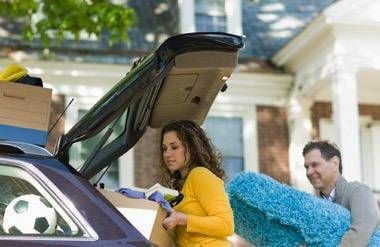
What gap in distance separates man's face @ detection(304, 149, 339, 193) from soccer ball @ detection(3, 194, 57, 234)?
5.98 feet

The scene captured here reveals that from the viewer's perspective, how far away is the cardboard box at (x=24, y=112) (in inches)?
142

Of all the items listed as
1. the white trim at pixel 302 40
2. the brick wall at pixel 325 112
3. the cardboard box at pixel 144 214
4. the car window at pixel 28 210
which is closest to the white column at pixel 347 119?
the white trim at pixel 302 40

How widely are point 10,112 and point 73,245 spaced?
915 millimetres

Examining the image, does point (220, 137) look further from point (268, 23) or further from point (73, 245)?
point (73, 245)

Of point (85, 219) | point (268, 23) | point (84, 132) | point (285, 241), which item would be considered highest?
point (268, 23)

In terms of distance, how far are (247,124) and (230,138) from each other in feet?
1.11

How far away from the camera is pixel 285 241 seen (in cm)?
416

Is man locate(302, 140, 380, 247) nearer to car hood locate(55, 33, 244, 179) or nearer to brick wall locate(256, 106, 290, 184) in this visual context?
car hood locate(55, 33, 244, 179)

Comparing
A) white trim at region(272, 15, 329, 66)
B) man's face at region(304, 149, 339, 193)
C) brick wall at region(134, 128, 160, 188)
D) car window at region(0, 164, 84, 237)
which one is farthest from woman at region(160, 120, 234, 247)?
brick wall at region(134, 128, 160, 188)

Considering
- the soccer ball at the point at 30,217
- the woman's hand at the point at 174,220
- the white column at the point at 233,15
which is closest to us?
the soccer ball at the point at 30,217

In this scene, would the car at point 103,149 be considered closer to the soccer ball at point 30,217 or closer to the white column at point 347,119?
the soccer ball at point 30,217

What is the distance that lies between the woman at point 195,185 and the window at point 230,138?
29.6 feet

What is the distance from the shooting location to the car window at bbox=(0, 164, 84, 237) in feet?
10.1

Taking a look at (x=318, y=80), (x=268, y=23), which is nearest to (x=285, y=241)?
(x=318, y=80)
